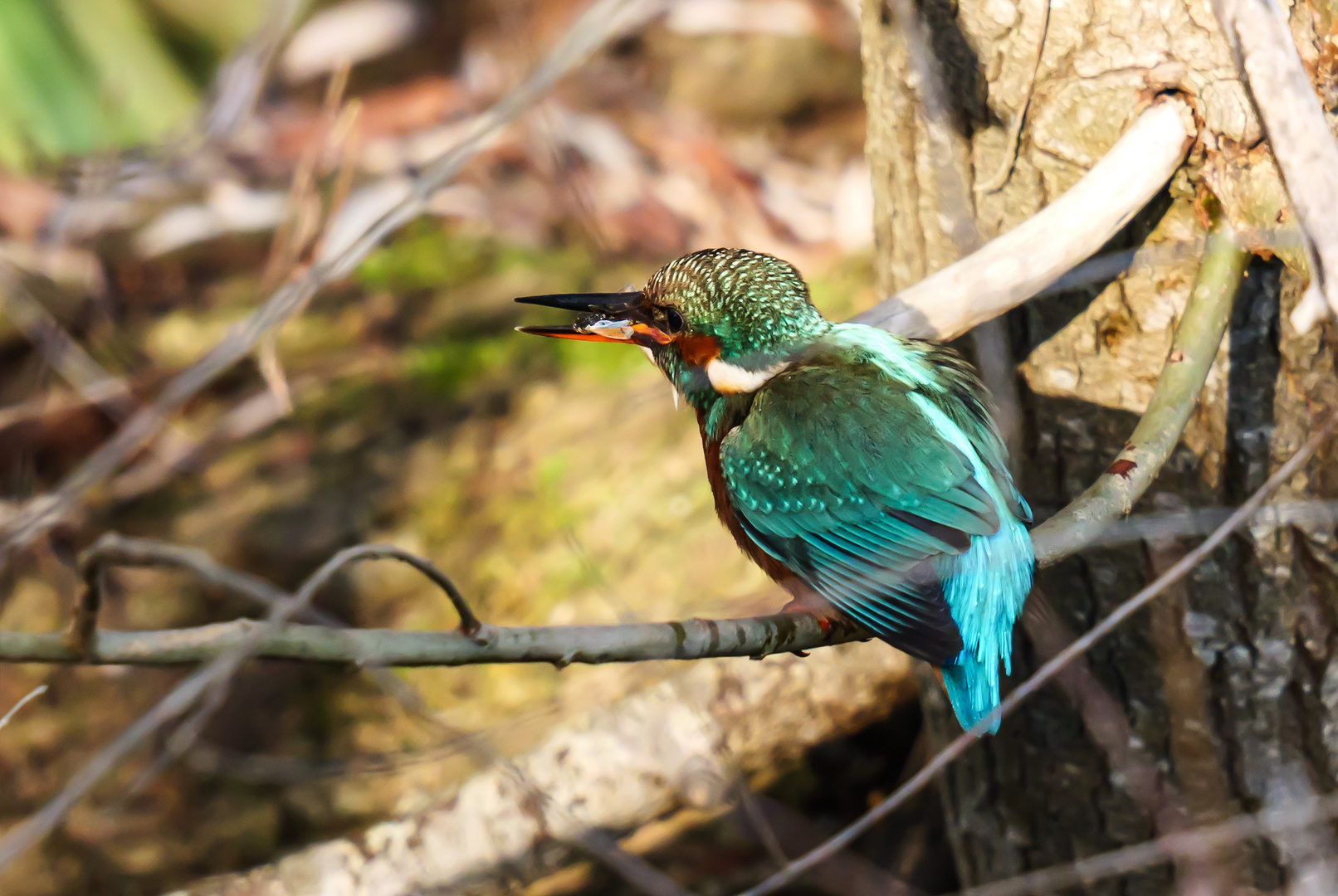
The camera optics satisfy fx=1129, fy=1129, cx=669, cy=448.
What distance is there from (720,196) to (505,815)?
2973mm

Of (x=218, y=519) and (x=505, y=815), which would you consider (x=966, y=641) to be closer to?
(x=505, y=815)

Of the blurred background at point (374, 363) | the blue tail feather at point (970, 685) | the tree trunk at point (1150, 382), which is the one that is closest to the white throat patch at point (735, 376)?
the blurred background at point (374, 363)

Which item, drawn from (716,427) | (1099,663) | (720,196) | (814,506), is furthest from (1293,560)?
(720,196)

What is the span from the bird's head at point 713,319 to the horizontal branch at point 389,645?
723mm

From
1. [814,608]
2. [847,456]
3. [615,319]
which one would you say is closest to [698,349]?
[615,319]

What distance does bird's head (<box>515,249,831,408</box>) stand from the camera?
2.11 metres

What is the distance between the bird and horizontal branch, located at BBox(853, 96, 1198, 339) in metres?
0.24

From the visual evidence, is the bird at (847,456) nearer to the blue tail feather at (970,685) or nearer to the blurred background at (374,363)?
the blue tail feather at (970,685)

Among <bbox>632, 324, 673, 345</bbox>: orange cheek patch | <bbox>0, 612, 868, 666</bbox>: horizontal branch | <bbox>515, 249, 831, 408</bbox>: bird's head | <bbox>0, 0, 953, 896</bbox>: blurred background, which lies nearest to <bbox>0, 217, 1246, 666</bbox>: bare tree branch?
<bbox>0, 612, 868, 666</bbox>: horizontal branch

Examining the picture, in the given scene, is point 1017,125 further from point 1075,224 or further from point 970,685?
point 970,685

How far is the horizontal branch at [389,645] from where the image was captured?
1385 mm

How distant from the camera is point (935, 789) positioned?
Result: 9.93ft

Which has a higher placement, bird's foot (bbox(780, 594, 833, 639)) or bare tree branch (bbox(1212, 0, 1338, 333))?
bare tree branch (bbox(1212, 0, 1338, 333))

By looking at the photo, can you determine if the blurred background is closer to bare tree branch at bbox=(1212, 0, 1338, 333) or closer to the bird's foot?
the bird's foot
